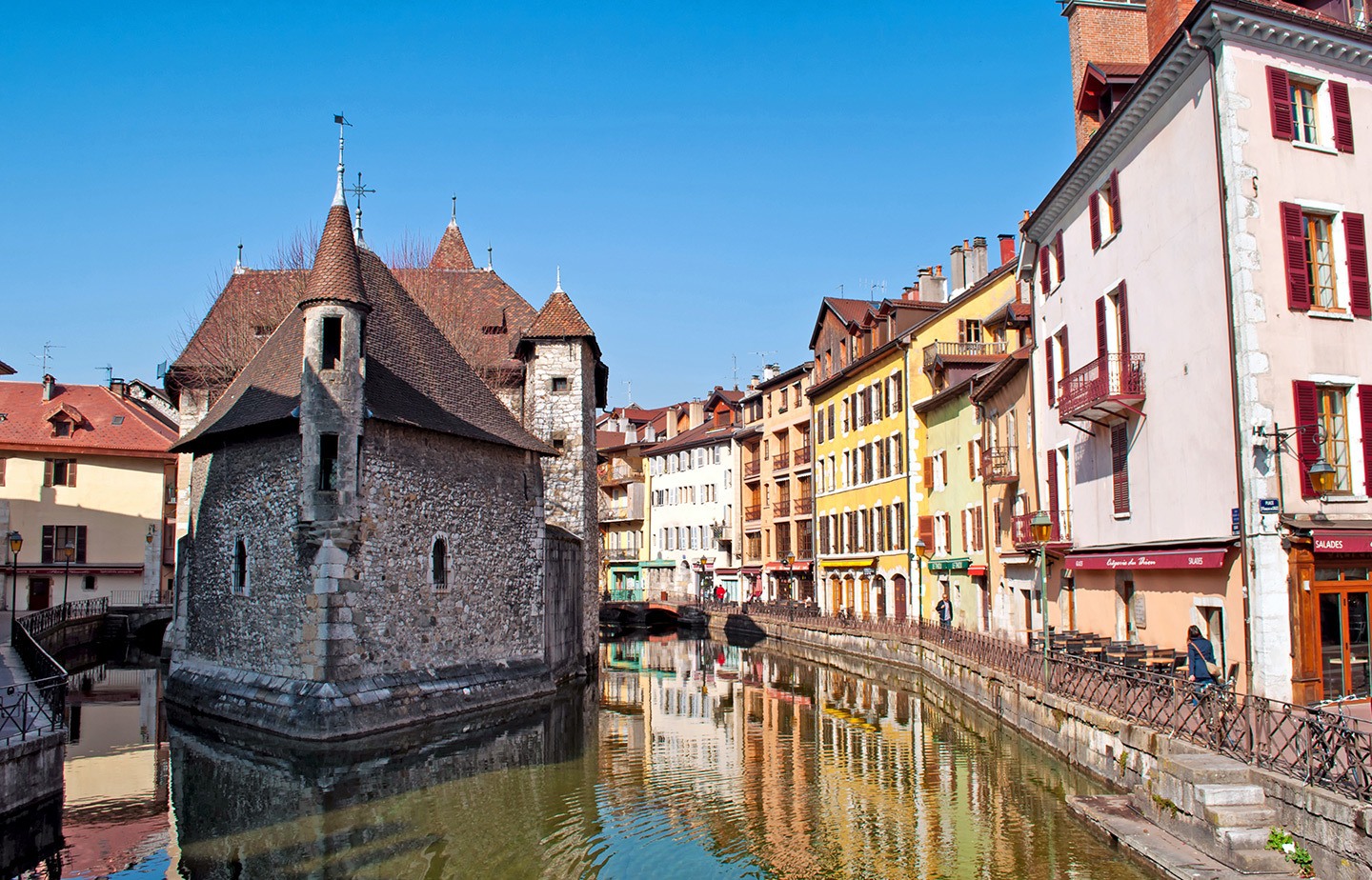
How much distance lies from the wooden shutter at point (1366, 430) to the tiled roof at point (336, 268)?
17.2m

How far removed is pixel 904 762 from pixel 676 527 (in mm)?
48852

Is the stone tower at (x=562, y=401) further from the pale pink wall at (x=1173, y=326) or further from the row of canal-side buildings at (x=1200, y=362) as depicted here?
the pale pink wall at (x=1173, y=326)

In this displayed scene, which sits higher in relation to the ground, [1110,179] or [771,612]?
[1110,179]

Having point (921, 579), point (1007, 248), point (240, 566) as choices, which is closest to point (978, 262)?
point (1007, 248)

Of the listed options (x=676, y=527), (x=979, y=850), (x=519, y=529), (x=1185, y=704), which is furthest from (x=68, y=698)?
(x=676, y=527)

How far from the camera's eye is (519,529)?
25688 millimetres

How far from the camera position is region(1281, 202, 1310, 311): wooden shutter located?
595 inches

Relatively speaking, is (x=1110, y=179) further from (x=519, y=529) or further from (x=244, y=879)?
(x=244, y=879)

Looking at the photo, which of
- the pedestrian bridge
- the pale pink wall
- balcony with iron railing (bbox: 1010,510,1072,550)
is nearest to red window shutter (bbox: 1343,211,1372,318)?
the pale pink wall

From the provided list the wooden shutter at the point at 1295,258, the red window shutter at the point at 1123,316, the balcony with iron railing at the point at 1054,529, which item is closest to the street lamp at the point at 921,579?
the balcony with iron railing at the point at 1054,529

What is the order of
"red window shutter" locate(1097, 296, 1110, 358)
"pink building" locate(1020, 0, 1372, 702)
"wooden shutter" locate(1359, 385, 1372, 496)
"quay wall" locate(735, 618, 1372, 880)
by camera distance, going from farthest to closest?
"red window shutter" locate(1097, 296, 1110, 358)
"wooden shutter" locate(1359, 385, 1372, 496)
"pink building" locate(1020, 0, 1372, 702)
"quay wall" locate(735, 618, 1372, 880)

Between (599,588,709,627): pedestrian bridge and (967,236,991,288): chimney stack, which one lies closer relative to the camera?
(967,236,991,288): chimney stack

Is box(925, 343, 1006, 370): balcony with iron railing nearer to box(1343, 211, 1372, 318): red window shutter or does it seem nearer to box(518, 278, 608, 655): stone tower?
box(518, 278, 608, 655): stone tower

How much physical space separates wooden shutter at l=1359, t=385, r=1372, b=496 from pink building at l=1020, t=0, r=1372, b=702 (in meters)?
0.03
